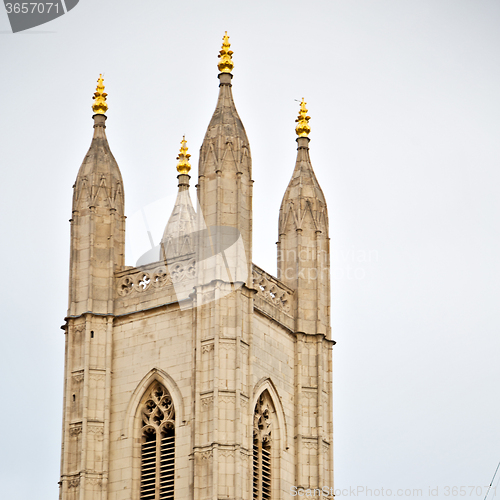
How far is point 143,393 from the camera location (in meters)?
56.0

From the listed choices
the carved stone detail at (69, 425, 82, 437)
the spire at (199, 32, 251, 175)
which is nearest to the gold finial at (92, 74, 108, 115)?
the spire at (199, 32, 251, 175)

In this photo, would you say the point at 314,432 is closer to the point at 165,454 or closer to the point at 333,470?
the point at 333,470

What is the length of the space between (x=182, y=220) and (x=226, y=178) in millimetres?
10767

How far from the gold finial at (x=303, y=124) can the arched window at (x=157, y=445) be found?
10.7 m

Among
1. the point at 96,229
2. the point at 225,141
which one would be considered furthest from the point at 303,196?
the point at 96,229

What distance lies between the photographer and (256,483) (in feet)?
181

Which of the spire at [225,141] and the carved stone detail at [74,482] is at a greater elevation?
the spire at [225,141]

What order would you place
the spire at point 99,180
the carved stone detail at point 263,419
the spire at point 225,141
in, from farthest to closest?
the spire at point 99,180, the spire at point 225,141, the carved stone detail at point 263,419

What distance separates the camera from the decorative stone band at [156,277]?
56.5 m

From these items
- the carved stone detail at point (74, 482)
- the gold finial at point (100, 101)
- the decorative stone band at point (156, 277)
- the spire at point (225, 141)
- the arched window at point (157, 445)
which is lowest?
the carved stone detail at point (74, 482)

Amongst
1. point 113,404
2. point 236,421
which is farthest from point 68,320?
point 236,421

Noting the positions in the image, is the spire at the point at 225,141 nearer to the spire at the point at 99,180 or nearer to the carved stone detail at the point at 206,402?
the spire at the point at 99,180

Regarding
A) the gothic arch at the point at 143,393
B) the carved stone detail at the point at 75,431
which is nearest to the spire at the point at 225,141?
the gothic arch at the point at 143,393

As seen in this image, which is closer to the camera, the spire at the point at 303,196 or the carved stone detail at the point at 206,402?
the carved stone detail at the point at 206,402
